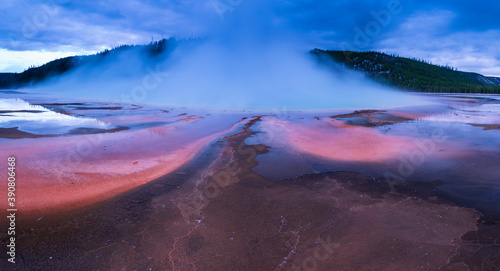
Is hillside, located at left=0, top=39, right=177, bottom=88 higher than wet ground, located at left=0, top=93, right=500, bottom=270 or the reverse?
higher

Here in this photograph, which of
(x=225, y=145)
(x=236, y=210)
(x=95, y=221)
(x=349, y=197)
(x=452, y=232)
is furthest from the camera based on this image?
(x=225, y=145)

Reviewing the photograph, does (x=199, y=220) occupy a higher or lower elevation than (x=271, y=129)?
lower

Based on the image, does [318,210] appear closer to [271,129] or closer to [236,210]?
[236,210]

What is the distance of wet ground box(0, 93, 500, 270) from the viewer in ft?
10.7

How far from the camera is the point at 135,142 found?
9.36 meters

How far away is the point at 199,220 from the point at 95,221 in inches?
62.0

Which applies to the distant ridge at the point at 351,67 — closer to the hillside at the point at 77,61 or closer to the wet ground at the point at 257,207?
the hillside at the point at 77,61

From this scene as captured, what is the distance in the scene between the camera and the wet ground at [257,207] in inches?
129

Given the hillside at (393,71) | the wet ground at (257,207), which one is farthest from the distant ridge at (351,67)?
the wet ground at (257,207)

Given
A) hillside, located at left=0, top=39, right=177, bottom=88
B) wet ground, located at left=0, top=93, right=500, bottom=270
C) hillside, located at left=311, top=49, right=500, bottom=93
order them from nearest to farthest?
1. wet ground, located at left=0, top=93, right=500, bottom=270
2. hillside, located at left=311, top=49, right=500, bottom=93
3. hillside, located at left=0, top=39, right=177, bottom=88

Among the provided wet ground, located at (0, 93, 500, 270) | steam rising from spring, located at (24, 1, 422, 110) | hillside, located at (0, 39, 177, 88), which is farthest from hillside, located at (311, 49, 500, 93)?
wet ground, located at (0, 93, 500, 270)

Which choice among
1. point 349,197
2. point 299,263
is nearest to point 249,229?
point 299,263

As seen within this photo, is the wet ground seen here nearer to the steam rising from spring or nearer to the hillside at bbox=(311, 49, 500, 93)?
the steam rising from spring

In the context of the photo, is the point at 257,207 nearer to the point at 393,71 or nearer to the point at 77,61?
the point at 393,71
